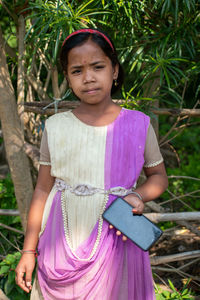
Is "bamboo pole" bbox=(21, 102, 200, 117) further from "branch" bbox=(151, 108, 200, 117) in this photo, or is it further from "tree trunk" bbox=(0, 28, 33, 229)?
"tree trunk" bbox=(0, 28, 33, 229)

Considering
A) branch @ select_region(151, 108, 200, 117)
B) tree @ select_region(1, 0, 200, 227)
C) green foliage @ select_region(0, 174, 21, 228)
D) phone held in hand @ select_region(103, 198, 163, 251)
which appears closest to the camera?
phone held in hand @ select_region(103, 198, 163, 251)

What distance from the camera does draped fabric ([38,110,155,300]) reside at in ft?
4.48

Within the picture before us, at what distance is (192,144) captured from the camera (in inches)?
211

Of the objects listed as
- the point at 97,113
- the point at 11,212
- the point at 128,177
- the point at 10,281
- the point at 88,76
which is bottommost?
the point at 10,281

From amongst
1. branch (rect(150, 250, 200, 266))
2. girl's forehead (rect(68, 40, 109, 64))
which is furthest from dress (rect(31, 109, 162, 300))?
branch (rect(150, 250, 200, 266))

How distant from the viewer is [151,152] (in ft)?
4.84

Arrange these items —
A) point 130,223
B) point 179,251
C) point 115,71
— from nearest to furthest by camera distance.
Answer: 1. point 130,223
2. point 115,71
3. point 179,251

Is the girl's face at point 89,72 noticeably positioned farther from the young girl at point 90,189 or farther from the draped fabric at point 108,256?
the draped fabric at point 108,256

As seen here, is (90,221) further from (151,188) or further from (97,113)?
(97,113)

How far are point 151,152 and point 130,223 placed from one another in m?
0.29

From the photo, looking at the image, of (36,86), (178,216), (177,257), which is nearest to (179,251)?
(177,257)

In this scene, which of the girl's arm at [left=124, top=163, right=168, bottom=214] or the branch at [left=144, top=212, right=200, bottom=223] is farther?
the branch at [left=144, top=212, right=200, bottom=223]

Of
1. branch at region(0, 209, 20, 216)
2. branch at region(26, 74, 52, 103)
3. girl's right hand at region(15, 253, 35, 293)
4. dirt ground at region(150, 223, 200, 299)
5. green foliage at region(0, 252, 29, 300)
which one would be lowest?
dirt ground at region(150, 223, 200, 299)

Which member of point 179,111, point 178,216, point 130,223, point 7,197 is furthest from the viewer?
point 7,197
